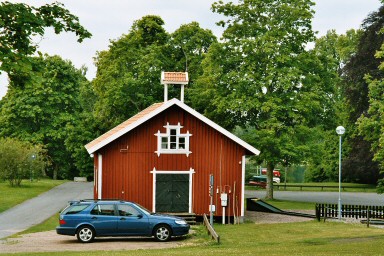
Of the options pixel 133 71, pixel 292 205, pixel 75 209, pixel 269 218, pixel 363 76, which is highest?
pixel 133 71

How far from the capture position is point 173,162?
33344mm

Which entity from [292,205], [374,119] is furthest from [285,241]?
[292,205]

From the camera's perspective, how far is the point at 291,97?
4569 centimetres

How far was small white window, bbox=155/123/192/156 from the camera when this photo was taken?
33.2 meters

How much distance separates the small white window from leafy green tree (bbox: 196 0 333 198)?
11.8 m

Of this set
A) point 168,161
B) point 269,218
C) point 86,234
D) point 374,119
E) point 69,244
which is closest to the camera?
point 69,244

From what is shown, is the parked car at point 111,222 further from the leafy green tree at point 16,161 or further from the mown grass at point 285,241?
the leafy green tree at point 16,161

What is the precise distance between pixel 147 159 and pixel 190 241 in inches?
369

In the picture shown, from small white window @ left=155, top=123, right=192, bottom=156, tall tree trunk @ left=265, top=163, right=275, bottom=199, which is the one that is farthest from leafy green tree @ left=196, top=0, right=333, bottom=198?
small white window @ left=155, top=123, right=192, bottom=156

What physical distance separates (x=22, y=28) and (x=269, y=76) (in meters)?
31.4

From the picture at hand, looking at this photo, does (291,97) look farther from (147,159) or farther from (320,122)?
(147,159)

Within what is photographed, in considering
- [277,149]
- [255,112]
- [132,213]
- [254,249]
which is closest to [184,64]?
[255,112]

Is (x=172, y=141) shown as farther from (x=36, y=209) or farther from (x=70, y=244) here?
(x=36, y=209)

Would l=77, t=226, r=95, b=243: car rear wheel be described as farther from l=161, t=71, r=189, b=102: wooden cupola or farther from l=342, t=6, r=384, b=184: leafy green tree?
l=342, t=6, r=384, b=184: leafy green tree
